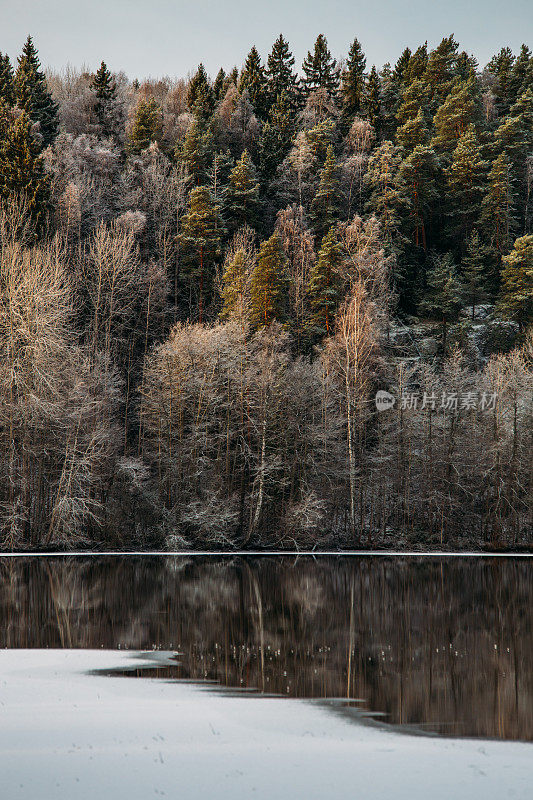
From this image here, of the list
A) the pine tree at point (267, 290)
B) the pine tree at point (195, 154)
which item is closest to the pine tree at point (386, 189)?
the pine tree at point (267, 290)

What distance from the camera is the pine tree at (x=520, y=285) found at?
61.3 meters

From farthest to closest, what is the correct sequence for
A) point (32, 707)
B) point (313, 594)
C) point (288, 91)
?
point (288, 91) < point (313, 594) < point (32, 707)

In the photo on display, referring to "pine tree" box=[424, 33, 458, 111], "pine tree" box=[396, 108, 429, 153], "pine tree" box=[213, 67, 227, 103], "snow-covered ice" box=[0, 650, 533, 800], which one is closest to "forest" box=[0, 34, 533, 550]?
"pine tree" box=[396, 108, 429, 153]

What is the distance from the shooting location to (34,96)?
71.3m

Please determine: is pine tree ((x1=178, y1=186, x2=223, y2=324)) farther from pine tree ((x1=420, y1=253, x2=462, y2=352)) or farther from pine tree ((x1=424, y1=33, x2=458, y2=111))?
pine tree ((x1=424, y1=33, x2=458, y2=111))

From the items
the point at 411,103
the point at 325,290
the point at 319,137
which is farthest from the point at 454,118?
the point at 325,290

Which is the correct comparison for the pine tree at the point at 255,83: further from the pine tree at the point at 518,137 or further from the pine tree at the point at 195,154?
the pine tree at the point at 518,137

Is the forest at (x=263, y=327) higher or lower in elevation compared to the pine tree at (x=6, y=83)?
lower

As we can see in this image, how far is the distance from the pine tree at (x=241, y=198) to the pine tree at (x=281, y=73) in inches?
1293

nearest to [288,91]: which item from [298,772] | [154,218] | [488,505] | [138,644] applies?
[154,218]

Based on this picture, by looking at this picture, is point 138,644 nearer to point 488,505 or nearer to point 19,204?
point 488,505

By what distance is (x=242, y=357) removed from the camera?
4741 cm

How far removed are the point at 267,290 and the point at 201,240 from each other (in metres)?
11.0

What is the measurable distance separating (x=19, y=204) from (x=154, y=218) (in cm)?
1835
